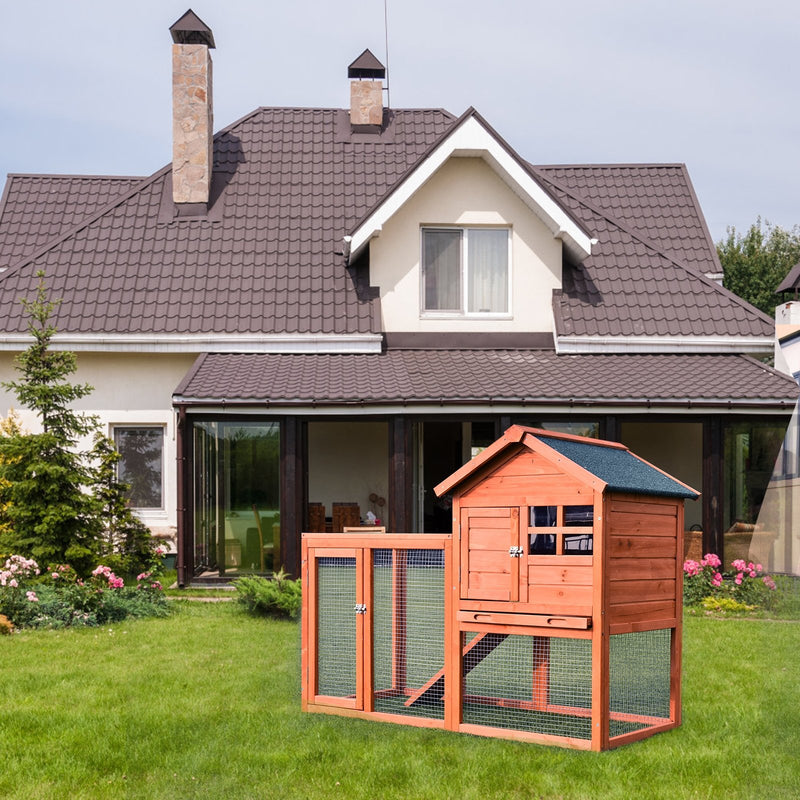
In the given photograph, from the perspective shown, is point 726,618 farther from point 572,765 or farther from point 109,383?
point 109,383

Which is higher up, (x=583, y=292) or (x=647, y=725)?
(x=583, y=292)

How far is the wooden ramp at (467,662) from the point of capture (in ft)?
26.4

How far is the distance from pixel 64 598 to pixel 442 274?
825cm

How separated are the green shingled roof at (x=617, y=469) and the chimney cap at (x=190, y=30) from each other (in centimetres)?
1418

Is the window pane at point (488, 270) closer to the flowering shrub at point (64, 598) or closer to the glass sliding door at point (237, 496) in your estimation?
the glass sliding door at point (237, 496)

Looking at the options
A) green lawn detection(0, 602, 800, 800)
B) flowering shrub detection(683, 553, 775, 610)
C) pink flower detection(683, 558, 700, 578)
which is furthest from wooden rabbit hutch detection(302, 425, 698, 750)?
pink flower detection(683, 558, 700, 578)

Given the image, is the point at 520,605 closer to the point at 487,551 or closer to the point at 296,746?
the point at 487,551

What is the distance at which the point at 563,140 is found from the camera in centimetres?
2756

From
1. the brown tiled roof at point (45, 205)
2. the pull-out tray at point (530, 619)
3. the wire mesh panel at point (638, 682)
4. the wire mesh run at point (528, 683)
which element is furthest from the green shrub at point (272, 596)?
the brown tiled roof at point (45, 205)

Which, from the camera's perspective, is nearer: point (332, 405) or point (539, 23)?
point (539, 23)

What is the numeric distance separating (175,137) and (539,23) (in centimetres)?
1391

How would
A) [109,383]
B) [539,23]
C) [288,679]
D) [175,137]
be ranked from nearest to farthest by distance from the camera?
[539,23], [288,679], [109,383], [175,137]

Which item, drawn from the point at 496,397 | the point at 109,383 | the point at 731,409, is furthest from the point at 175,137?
the point at 731,409

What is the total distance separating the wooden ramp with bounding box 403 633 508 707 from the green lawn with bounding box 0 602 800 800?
1.20 feet
